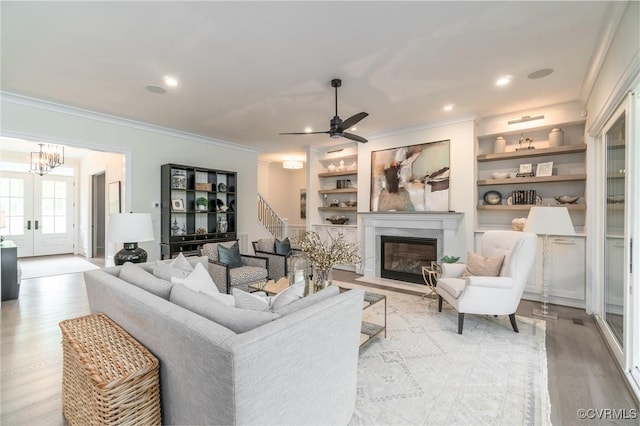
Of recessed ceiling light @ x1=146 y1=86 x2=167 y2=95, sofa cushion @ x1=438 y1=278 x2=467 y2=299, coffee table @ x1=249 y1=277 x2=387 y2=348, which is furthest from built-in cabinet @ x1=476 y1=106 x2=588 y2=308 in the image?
recessed ceiling light @ x1=146 y1=86 x2=167 y2=95

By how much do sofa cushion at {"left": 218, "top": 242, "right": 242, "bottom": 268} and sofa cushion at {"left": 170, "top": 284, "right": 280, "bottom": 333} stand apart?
2445mm

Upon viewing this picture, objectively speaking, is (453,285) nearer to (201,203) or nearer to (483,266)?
(483,266)

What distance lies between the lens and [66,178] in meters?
8.31

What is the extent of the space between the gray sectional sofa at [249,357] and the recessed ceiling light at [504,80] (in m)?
3.19

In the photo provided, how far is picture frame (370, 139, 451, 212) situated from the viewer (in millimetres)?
4992

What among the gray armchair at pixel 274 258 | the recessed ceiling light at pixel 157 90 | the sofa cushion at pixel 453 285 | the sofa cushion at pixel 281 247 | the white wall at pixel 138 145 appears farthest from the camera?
the sofa cushion at pixel 281 247

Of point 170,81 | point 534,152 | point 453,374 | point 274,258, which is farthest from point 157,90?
point 534,152

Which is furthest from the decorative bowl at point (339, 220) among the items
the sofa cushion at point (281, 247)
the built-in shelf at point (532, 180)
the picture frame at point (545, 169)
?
the picture frame at point (545, 169)

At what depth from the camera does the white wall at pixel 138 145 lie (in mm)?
4027

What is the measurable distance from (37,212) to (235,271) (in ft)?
24.5

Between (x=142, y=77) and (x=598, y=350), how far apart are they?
5.41m

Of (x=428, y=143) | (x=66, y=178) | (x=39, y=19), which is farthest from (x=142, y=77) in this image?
(x=66, y=178)

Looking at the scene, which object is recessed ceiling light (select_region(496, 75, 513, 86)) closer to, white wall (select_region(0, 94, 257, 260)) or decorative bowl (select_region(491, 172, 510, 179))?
decorative bowl (select_region(491, 172, 510, 179))

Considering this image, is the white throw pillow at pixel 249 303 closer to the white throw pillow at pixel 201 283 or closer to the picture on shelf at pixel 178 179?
the white throw pillow at pixel 201 283
